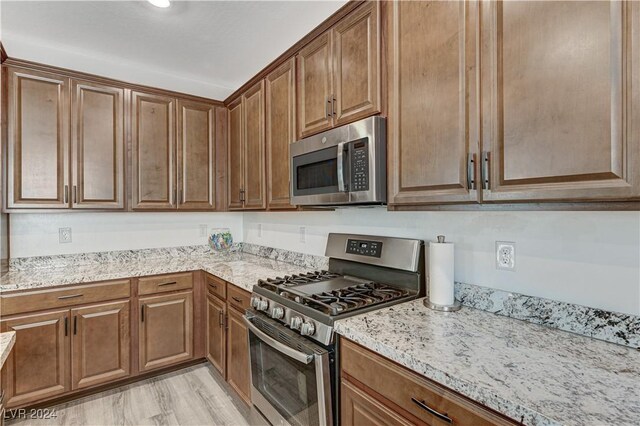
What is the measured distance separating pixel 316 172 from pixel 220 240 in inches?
73.0

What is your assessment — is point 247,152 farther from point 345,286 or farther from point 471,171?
point 471,171

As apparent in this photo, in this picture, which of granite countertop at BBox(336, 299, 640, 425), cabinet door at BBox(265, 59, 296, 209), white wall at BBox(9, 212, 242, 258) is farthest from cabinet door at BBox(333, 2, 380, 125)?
white wall at BBox(9, 212, 242, 258)

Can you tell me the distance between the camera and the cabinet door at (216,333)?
239 centimetres

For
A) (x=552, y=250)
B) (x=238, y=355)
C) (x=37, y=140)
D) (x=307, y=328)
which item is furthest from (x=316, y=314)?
(x=37, y=140)

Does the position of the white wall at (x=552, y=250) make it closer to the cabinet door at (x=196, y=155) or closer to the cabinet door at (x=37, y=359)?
the cabinet door at (x=196, y=155)

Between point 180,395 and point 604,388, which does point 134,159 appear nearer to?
point 180,395

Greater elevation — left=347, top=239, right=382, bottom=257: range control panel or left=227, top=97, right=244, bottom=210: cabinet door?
left=227, top=97, right=244, bottom=210: cabinet door

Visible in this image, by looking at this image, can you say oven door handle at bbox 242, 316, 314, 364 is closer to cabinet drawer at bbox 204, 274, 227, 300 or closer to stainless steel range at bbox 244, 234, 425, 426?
stainless steel range at bbox 244, 234, 425, 426

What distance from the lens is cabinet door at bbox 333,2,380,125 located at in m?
1.52

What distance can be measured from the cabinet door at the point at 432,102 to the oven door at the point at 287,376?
78 cm

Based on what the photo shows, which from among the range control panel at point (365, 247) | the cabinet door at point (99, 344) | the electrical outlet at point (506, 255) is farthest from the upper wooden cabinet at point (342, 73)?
the cabinet door at point (99, 344)

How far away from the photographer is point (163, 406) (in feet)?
7.38

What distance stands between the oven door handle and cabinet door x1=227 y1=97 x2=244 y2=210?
4.40 ft

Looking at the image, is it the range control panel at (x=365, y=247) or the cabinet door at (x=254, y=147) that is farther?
the cabinet door at (x=254, y=147)
